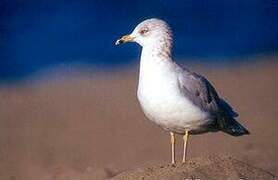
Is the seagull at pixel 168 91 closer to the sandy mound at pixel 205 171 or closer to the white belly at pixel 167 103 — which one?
the white belly at pixel 167 103

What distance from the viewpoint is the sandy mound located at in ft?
14.0

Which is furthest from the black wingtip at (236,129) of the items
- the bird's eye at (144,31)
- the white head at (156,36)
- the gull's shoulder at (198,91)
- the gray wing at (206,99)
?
the bird's eye at (144,31)

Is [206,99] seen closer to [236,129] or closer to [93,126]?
[236,129]

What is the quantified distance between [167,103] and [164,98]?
0.04m

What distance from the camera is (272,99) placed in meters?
5.61

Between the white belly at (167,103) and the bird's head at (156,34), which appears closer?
the white belly at (167,103)

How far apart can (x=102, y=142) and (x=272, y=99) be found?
4.33ft

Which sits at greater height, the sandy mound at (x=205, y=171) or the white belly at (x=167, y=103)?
the white belly at (x=167, y=103)

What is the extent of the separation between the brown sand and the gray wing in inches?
22.4

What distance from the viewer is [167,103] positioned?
4.40 meters

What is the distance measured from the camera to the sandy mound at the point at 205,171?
427cm

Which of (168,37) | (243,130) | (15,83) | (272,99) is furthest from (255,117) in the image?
(15,83)

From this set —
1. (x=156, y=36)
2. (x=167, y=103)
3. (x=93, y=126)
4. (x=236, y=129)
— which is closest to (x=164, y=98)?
(x=167, y=103)

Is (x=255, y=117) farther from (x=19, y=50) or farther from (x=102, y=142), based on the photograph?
(x=19, y=50)
